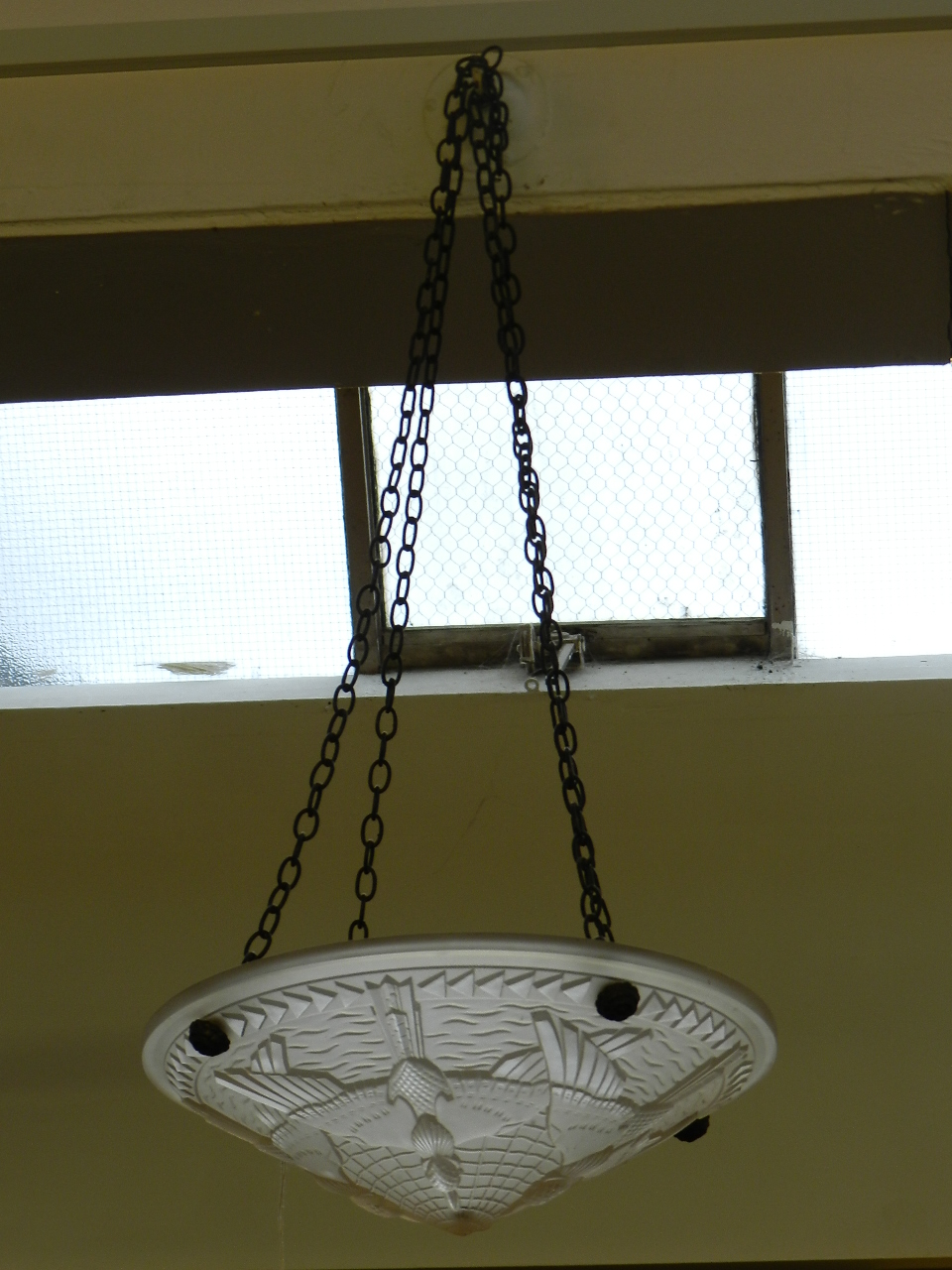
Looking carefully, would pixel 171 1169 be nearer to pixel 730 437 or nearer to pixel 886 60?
pixel 730 437

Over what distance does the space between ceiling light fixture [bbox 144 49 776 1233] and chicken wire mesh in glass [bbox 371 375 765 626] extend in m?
1.81

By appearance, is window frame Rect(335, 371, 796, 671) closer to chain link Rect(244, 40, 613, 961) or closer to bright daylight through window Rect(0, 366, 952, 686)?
bright daylight through window Rect(0, 366, 952, 686)

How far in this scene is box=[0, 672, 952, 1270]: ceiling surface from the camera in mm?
2816

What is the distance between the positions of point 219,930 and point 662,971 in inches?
78.1

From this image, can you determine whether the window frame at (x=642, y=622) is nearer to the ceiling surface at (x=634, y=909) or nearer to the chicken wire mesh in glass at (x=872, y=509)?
the chicken wire mesh in glass at (x=872, y=509)

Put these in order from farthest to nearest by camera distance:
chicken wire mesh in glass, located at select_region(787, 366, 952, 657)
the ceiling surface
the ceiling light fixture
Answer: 1. chicken wire mesh in glass, located at select_region(787, 366, 952, 657)
2. the ceiling surface
3. the ceiling light fixture

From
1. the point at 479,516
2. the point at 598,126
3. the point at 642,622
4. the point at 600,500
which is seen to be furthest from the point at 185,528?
the point at 598,126

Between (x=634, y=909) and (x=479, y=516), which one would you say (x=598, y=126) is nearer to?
(x=479, y=516)

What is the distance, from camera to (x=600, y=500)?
299 cm

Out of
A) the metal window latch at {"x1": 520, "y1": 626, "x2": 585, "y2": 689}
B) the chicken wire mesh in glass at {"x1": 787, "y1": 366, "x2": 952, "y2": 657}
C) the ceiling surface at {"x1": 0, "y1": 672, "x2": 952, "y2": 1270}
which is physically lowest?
the ceiling surface at {"x1": 0, "y1": 672, "x2": 952, "y2": 1270}

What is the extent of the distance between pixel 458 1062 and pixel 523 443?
87cm

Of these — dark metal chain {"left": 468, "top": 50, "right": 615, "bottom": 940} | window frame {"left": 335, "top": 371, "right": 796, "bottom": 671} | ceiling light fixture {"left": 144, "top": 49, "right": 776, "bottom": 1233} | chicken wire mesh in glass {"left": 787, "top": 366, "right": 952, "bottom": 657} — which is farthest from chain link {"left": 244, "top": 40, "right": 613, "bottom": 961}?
chicken wire mesh in glass {"left": 787, "top": 366, "right": 952, "bottom": 657}

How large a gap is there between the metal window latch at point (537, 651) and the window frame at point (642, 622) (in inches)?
1.1

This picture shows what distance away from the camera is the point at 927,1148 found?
9.24ft
